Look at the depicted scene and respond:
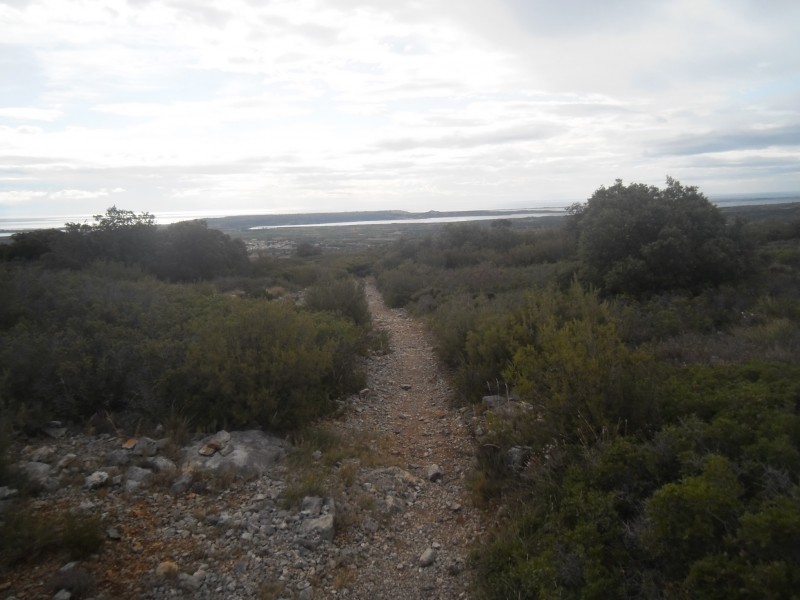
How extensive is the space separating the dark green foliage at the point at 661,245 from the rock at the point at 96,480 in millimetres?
10166

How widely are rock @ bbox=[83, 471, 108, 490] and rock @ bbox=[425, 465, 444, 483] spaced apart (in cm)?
316

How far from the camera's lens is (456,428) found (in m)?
6.74

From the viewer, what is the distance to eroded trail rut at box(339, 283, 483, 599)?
3938 mm

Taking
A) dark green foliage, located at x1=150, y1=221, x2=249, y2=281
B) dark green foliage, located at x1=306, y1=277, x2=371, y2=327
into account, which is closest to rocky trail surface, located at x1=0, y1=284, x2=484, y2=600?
dark green foliage, located at x1=306, y1=277, x2=371, y2=327

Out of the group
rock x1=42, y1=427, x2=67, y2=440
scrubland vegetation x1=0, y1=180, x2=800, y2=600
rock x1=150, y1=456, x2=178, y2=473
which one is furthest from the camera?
rock x1=42, y1=427, x2=67, y2=440

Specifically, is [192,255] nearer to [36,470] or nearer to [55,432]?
[55,432]

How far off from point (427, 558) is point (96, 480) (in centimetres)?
306

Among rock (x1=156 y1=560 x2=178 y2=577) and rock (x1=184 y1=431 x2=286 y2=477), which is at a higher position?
rock (x1=184 y1=431 x2=286 y2=477)

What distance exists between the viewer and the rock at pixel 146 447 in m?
5.19

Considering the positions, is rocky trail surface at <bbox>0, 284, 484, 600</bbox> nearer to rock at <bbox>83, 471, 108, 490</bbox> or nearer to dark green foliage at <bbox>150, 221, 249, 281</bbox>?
rock at <bbox>83, 471, 108, 490</bbox>

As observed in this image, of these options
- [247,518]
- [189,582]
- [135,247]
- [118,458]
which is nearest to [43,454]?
[118,458]

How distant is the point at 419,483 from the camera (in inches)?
212

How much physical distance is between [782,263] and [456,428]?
40.3 ft

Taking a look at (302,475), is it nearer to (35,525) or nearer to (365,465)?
(365,465)
